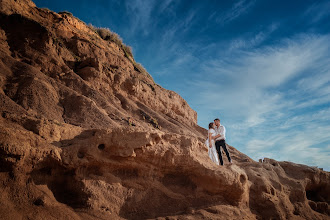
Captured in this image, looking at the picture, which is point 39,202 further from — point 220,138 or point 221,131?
point 221,131

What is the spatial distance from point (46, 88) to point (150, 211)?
21.4 ft

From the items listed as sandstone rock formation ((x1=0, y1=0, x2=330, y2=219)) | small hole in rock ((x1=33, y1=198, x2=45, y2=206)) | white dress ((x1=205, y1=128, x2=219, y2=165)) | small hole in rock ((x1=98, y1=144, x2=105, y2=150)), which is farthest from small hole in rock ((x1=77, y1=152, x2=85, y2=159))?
white dress ((x1=205, y1=128, x2=219, y2=165))

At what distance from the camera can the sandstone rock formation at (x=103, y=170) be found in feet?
13.4

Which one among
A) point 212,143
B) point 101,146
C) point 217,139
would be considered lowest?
point 101,146

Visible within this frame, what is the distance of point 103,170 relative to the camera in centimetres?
500

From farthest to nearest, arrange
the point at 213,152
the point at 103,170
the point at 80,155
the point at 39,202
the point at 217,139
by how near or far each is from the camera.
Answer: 1. the point at 217,139
2. the point at 213,152
3. the point at 103,170
4. the point at 80,155
5. the point at 39,202

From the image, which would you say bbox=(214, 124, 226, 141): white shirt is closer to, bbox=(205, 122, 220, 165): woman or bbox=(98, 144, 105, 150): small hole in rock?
bbox=(205, 122, 220, 165): woman

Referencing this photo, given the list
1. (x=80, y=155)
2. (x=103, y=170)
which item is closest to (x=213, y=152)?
(x=103, y=170)

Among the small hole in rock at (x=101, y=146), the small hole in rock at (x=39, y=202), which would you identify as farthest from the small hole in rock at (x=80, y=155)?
the small hole in rock at (x=39, y=202)

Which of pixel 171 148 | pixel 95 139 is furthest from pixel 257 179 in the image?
pixel 95 139

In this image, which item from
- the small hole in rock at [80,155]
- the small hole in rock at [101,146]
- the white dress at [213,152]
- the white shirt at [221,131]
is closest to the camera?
the small hole in rock at [80,155]

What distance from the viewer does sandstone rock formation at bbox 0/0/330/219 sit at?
4.07m

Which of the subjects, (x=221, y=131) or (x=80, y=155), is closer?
(x=80, y=155)

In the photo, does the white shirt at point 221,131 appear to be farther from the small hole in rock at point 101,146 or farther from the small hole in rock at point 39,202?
the small hole in rock at point 39,202
